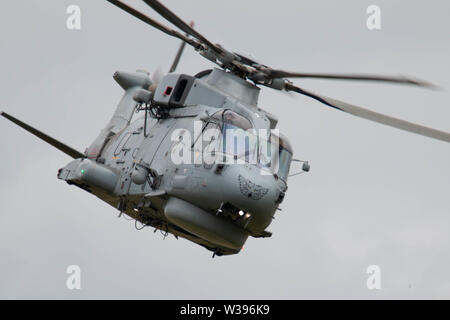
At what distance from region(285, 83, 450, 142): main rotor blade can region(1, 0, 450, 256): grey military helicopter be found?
0.10 feet

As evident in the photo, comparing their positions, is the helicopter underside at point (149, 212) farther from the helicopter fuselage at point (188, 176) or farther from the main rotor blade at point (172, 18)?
the main rotor blade at point (172, 18)

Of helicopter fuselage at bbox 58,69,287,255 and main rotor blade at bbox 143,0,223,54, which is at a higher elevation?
main rotor blade at bbox 143,0,223,54

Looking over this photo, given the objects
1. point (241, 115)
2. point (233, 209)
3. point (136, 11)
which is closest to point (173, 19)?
point (136, 11)

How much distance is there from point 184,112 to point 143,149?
5.89 ft

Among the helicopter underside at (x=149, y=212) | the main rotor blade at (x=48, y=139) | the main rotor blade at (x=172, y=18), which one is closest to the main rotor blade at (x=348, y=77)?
the main rotor blade at (x=172, y=18)

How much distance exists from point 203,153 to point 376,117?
514 centimetres

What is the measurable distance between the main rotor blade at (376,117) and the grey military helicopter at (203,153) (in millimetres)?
30

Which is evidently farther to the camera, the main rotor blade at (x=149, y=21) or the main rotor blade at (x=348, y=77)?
the main rotor blade at (x=149, y=21)

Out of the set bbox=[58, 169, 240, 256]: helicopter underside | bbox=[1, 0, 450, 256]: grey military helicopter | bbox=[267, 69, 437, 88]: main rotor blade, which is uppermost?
bbox=[267, 69, 437, 88]: main rotor blade

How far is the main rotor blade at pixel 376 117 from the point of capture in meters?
27.2

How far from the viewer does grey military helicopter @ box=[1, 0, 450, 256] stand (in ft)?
89.1

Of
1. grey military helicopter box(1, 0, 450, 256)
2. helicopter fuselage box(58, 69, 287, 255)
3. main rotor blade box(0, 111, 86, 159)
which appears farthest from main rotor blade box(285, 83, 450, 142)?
main rotor blade box(0, 111, 86, 159)

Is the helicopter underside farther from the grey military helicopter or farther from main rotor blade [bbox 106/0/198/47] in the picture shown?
main rotor blade [bbox 106/0/198/47]

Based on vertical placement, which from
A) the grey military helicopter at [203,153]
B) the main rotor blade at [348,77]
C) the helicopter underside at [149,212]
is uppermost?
the main rotor blade at [348,77]
